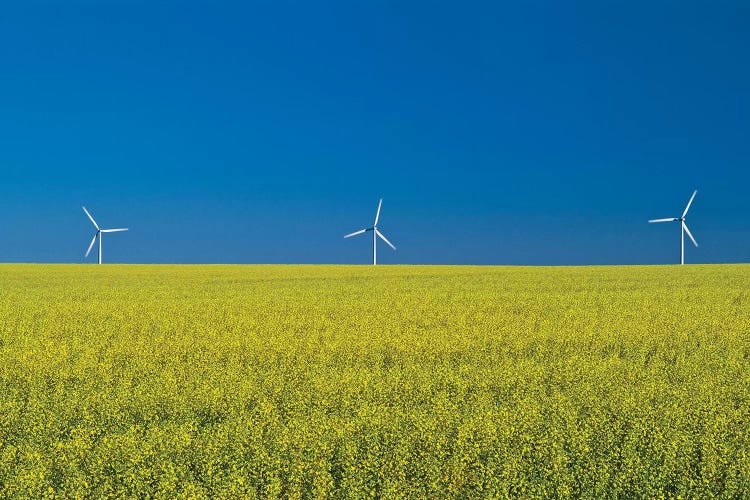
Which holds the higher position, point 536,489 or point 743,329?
point 743,329

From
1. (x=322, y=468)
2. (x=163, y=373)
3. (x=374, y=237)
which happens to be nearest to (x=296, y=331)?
(x=163, y=373)

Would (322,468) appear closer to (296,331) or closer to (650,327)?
(296,331)

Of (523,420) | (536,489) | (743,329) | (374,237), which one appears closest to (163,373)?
(523,420)

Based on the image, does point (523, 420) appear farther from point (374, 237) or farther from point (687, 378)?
point (374, 237)

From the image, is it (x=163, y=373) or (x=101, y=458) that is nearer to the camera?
(x=101, y=458)

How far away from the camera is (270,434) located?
23.4 ft

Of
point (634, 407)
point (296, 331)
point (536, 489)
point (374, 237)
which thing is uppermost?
point (374, 237)

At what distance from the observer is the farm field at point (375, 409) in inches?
241

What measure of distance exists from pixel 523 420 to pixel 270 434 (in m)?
2.86

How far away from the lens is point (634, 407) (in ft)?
26.9

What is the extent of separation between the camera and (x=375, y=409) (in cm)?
787

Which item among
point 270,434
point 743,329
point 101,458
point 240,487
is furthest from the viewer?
point 743,329

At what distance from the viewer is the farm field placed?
20.1 feet

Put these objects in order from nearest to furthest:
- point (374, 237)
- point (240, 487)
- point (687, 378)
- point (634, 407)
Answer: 1. point (240, 487)
2. point (634, 407)
3. point (687, 378)
4. point (374, 237)
